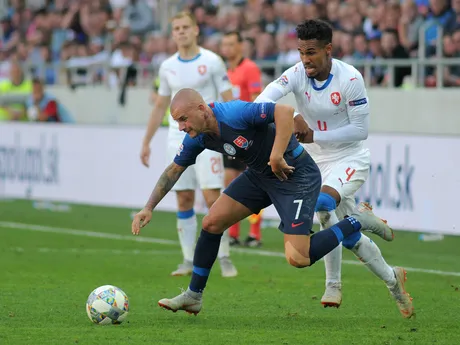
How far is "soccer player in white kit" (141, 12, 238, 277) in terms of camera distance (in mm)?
10539

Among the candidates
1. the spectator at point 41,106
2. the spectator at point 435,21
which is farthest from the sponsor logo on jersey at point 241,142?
the spectator at point 41,106

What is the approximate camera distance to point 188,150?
7566 millimetres

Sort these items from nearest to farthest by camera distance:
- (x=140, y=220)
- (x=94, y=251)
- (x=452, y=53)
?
(x=140, y=220), (x=94, y=251), (x=452, y=53)

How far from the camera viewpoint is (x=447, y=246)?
1327 cm

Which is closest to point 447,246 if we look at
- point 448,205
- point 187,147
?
point 448,205

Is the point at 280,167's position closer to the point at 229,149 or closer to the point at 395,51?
the point at 229,149

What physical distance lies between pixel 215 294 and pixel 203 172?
5.69 feet

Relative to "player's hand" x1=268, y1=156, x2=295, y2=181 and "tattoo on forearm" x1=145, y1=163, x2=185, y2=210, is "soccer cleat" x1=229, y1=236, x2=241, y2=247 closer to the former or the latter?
"tattoo on forearm" x1=145, y1=163, x2=185, y2=210

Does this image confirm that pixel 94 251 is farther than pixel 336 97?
Yes

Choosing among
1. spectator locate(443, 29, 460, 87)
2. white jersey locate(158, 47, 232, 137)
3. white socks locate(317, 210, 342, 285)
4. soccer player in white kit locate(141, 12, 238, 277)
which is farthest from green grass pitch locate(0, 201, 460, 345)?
spectator locate(443, 29, 460, 87)

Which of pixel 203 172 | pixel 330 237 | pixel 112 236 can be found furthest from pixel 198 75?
pixel 112 236

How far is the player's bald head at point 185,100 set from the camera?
713 centimetres

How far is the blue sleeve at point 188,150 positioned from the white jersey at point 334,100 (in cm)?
102

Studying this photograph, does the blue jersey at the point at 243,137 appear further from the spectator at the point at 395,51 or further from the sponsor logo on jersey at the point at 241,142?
the spectator at the point at 395,51
